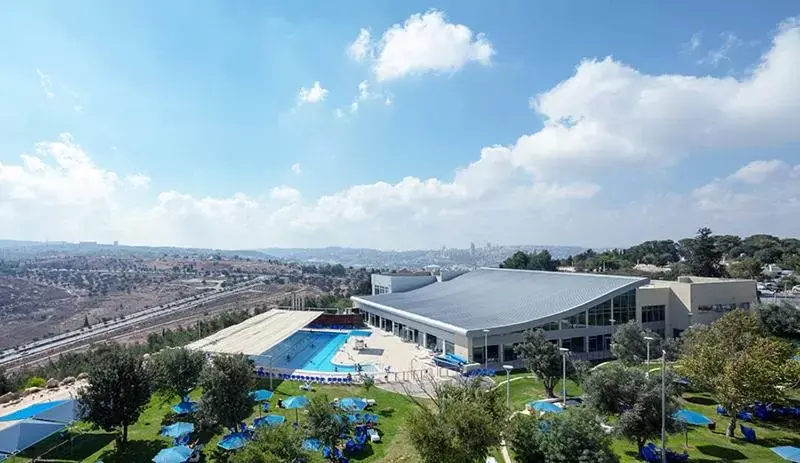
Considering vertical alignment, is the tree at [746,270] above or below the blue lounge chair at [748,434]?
above

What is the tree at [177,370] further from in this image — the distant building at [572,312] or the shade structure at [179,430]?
the distant building at [572,312]

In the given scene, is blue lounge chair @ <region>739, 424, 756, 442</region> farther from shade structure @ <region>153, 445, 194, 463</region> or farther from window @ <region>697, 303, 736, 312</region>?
shade structure @ <region>153, 445, 194, 463</region>

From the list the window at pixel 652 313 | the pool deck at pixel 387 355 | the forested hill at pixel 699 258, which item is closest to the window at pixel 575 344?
the window at pixel 652 313

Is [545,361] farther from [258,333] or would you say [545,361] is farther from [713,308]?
[258,333]

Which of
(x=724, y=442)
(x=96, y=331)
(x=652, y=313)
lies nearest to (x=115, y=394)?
(x=724, y=442)

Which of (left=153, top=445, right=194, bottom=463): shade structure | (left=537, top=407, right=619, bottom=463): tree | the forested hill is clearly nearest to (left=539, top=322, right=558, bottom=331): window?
(left=537, top=407, right=619, bottom=463): tree

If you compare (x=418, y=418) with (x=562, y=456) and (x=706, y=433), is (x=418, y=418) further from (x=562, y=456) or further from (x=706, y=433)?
(x=706, y=433)
